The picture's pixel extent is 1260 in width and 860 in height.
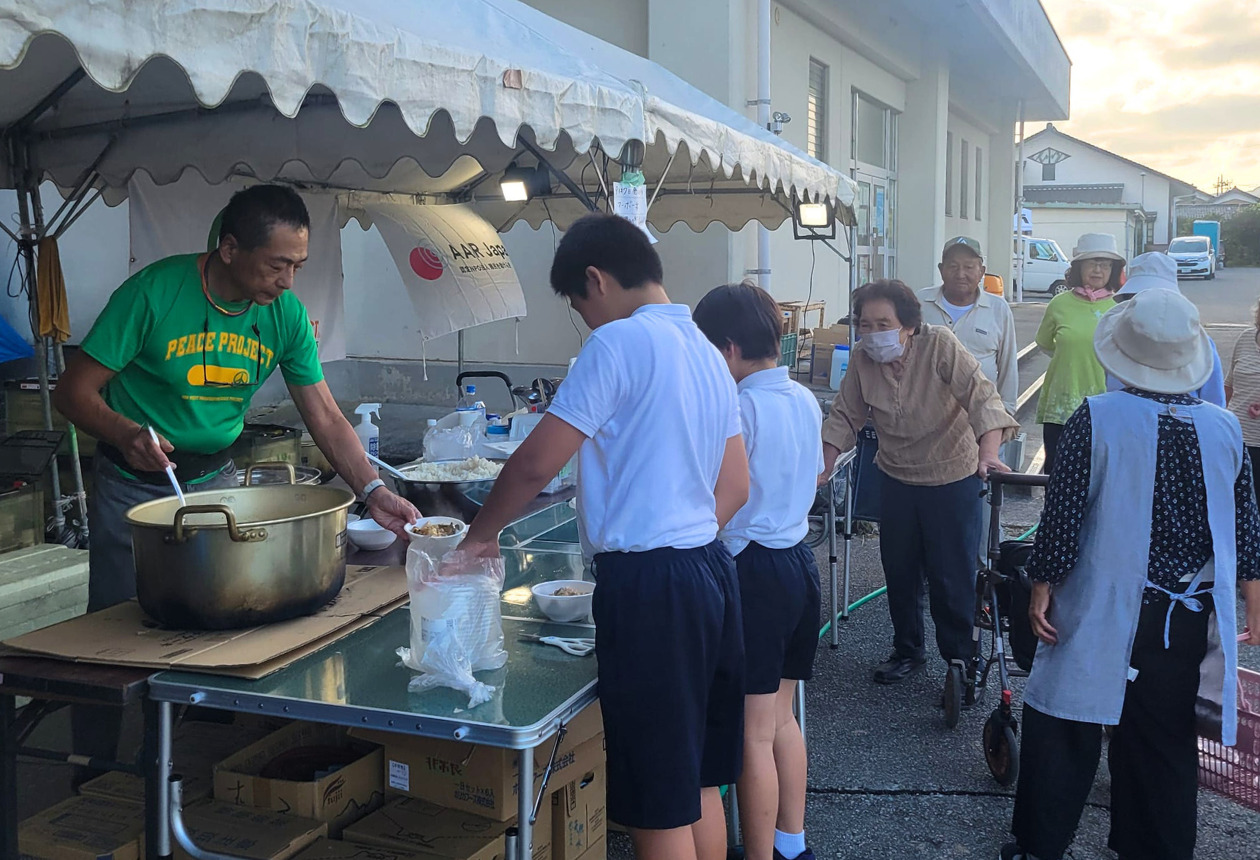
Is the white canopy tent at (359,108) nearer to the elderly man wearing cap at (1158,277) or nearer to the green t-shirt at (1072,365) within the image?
the green t-shirt at (1072,365)

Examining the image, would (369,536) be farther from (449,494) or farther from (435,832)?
(435,832)

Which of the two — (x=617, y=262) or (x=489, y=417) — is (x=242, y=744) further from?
(x=489, y=417)

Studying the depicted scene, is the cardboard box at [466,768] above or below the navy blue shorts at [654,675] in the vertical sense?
below

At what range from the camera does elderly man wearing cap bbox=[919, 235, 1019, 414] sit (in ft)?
19.0

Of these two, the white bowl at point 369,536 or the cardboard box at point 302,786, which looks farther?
the white bowl at point 369,536

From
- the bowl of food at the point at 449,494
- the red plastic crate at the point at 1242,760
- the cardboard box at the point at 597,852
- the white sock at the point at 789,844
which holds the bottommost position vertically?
the white sock at the point at 789,844

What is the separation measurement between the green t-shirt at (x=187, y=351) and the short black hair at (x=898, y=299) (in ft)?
7.40

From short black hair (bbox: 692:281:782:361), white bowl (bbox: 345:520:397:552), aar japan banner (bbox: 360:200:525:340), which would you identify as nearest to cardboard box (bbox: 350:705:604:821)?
white bowl (bbox: 345:520:397:552)

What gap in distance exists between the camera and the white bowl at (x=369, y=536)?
3.35 meters

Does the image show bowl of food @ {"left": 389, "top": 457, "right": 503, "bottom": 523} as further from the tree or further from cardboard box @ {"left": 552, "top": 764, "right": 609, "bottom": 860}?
the tree

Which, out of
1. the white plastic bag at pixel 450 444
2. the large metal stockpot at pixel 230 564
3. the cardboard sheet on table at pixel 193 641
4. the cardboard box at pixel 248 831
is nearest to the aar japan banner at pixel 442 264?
the white plastic bag at pixel 450 444

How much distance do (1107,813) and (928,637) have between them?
1.82 metres

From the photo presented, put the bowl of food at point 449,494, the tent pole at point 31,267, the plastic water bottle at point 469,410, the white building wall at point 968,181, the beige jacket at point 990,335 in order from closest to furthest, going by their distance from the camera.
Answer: the bowl of food at point 449,494 < the tent pole at point 31,267 < the plastic water bottle at point 469,410 < the beige jacket at point 990,335 < the white building wall at point 968,181

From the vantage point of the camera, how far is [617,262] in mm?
2330
